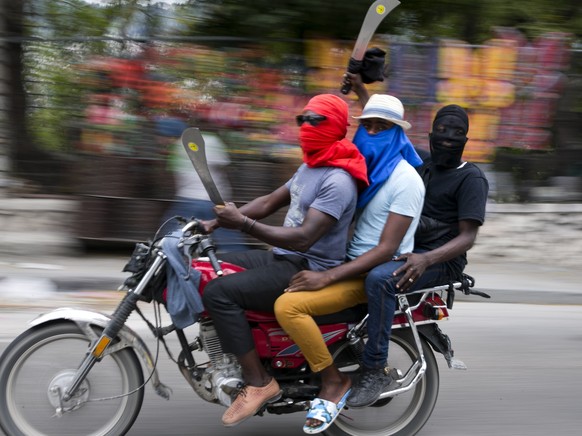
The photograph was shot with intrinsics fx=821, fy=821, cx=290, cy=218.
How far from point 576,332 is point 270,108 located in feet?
12.8

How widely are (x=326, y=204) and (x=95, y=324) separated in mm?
1196

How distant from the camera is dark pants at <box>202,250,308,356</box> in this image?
3.71 meters

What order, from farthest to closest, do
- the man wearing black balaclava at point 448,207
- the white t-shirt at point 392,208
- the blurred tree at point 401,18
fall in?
the blurred tree at point 401,18
the man wearing black balaclava at point 448,207
the white t-shirt at point 392,208

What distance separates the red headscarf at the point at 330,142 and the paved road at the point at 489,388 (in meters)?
1.51

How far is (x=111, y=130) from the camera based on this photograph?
337 inches

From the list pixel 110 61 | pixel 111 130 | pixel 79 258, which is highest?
pixel 110 61

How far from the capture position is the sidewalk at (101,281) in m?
7.27

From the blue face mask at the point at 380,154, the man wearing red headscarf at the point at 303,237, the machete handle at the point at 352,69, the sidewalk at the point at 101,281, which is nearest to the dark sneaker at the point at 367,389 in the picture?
the man wearing red headscarf at the point at 303,237

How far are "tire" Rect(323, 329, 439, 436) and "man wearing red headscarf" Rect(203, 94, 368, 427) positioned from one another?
52 cm

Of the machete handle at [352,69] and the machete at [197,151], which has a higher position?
the machete handle at [352,69]

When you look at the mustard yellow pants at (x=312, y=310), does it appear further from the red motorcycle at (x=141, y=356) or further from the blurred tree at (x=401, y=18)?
the blurred tree at (x=401, y=18)

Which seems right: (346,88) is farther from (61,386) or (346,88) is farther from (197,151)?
(61,386)

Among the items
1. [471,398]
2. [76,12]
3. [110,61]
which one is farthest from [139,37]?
[471,398]

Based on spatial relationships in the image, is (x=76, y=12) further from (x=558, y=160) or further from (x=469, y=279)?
(x=469, y=279)
